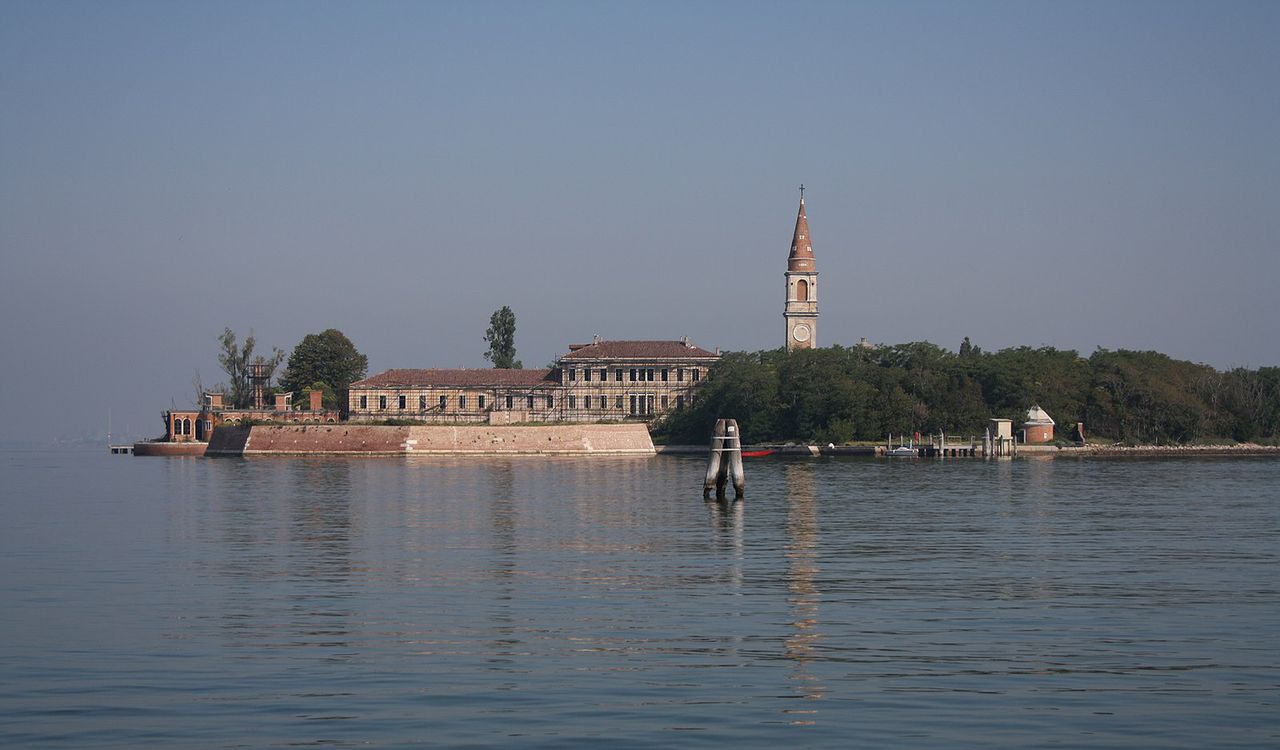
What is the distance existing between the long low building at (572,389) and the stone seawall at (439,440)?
54.8 ft

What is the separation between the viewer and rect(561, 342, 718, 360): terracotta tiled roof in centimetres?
11419

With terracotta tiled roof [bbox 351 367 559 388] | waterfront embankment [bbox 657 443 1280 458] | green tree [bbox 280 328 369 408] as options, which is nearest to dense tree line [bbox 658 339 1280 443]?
waterfront embankment [bbox 657 443 1280 458]

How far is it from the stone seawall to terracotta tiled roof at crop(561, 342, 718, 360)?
59.1 feet

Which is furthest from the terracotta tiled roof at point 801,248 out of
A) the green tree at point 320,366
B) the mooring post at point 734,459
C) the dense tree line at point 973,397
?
the mooring post at point 734,459

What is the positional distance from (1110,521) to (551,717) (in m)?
26.1

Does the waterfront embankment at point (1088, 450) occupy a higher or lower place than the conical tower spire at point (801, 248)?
lower

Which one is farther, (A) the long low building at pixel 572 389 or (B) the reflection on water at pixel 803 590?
(A) the long low building at pixel 572 389

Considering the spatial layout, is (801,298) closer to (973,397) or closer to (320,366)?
(973,397)

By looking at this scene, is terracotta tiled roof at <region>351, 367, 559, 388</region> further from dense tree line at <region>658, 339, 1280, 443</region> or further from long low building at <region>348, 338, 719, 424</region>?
dense tree line at <region>658, 339, 1280, 443</region>

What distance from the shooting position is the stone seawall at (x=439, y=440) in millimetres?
93625

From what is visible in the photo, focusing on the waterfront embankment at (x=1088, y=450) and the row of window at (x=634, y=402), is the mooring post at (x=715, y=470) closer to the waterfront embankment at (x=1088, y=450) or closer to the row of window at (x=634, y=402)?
the waterfront embankment at (x=1088, y=450)

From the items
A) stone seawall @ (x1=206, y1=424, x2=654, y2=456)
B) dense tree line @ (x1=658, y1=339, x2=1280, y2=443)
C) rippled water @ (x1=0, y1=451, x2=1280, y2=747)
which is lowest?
rippled water @ (x1=0, y1=451, x2=1280, y2=747)

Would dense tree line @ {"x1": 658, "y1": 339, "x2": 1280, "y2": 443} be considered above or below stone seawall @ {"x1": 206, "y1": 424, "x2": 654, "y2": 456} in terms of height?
above

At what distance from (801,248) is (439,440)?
3895 cm
